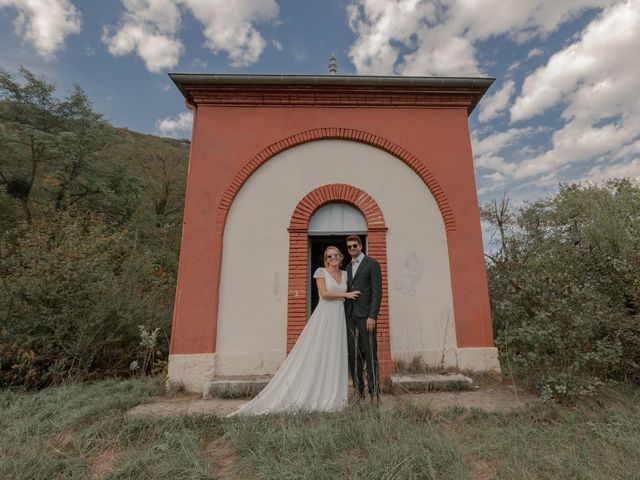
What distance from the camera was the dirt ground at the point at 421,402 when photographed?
382 cm

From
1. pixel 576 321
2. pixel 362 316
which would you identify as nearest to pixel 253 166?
pixel 362 316

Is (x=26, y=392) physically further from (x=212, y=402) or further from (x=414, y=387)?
(x=414, y=387)

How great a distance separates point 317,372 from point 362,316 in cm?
85

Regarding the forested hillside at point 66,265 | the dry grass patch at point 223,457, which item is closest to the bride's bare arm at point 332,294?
the dry grass patch at point 223,457

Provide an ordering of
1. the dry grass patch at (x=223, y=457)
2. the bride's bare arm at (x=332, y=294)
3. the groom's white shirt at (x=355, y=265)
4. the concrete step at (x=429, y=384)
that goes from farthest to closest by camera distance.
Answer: the concrete step at (x=429, y=384), the groom's white shirt at (x=355, y=265), the bride's bare arm at (x=332, y=294), the dry grass patch at (x=223, y=457)

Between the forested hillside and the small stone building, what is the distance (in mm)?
1406

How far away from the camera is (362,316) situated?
3949 millimetres

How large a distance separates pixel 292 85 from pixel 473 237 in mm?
4200

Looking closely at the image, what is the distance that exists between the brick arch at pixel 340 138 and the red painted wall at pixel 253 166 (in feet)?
0.23

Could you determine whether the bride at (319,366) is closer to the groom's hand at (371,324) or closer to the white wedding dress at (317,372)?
the white wedding dress at (317,372)

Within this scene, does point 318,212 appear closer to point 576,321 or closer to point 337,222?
point 337,222

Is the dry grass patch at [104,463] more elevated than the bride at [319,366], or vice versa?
the bride at [319,366]

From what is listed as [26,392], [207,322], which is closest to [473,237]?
[207,322]

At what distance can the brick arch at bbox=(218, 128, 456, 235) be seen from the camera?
5621mm
